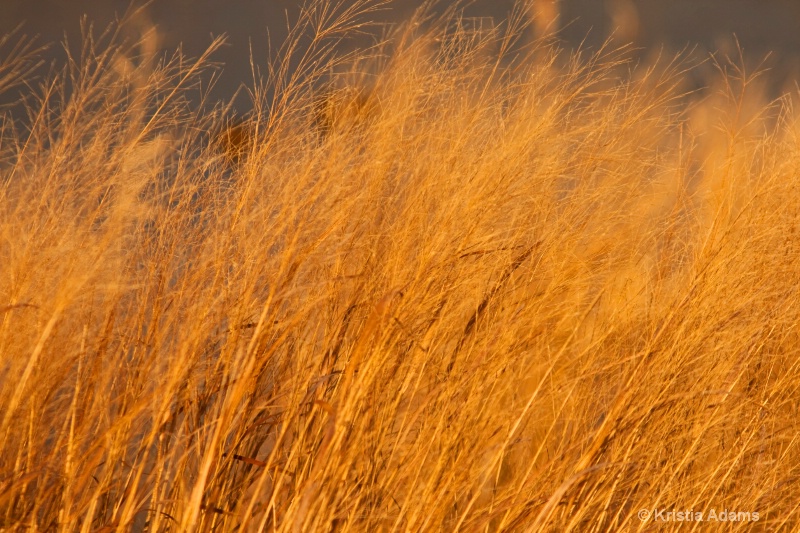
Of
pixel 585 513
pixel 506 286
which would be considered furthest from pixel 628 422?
pixel 506 286

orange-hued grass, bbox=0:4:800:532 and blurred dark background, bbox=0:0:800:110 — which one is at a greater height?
blurred dark background, bbox=0:0:800:110

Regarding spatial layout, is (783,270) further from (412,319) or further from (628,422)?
(412,319)

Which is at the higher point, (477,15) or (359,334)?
(477,15)

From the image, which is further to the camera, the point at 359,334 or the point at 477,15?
the point at 477,15

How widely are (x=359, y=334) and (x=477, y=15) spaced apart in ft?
8.86

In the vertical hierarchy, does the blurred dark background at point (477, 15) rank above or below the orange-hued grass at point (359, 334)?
above

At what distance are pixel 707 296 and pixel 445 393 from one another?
1.28ft

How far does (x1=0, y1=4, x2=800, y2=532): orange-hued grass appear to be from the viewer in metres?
0.97

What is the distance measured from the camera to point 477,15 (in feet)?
11.4

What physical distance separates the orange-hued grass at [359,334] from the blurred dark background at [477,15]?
34.5 inches

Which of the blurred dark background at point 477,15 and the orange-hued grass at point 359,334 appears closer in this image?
the orange-hued grass at point 359,334

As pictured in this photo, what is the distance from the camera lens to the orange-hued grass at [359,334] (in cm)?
97

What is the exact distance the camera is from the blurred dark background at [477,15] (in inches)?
109

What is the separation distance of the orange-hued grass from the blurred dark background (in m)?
0.88
